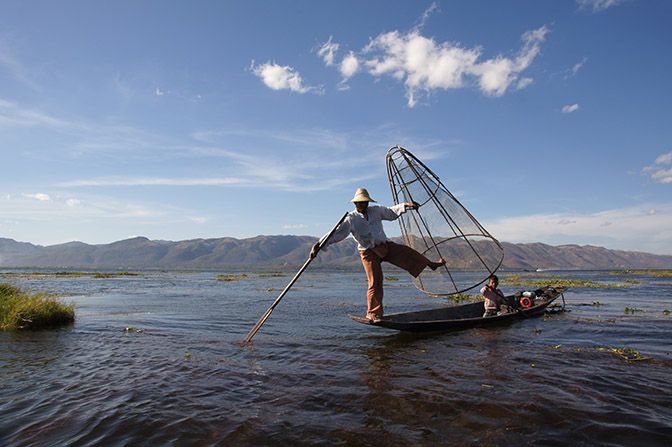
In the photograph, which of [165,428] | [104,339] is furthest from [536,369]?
A: [104,339]

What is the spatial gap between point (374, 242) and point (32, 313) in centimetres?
1061

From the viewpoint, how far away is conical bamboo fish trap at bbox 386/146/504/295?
471 inches

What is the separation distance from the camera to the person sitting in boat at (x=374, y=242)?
27.7ft

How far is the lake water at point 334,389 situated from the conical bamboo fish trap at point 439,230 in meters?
2.62

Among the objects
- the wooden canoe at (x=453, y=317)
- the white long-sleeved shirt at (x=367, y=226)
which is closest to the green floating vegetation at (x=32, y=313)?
the white long-sleeved shirt at (x=367, y=226)

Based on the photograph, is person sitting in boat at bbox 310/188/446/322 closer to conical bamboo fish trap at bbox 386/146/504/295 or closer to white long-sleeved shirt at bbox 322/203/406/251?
white long-sleeved shirt at bbox 322/203/406/251

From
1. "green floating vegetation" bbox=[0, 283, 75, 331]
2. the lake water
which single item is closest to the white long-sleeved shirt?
the lake water

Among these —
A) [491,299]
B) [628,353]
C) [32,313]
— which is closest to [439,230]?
[491,299]

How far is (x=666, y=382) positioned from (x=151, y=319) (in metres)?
14.6

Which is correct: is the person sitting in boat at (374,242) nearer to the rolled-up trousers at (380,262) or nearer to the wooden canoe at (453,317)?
the rolled-up trousers at (380,262)

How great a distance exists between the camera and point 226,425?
4.52 meters

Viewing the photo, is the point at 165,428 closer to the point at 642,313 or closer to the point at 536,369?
the point at 536,369

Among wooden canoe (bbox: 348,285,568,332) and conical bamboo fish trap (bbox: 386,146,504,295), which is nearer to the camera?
wooden canoe (bbox: 348,285,568,332)

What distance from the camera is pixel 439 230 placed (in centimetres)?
1261
